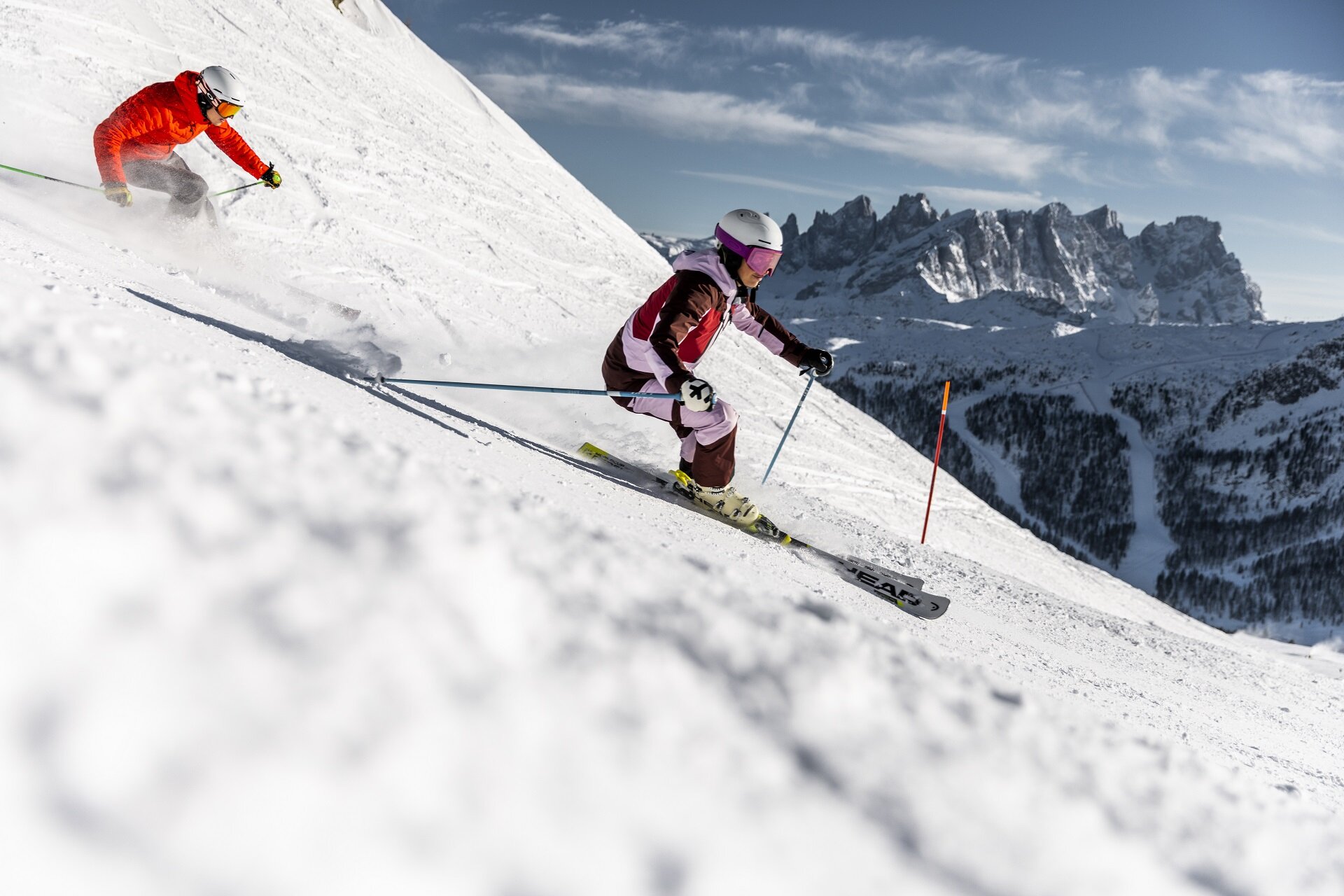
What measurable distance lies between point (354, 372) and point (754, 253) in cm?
288

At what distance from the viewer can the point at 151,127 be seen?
7445 mm

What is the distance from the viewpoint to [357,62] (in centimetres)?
1683

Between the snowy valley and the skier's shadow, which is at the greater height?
the snowy valley

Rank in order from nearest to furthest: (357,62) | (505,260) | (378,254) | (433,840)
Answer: (433,840)
(378,254)
(505,260)
(357,62)

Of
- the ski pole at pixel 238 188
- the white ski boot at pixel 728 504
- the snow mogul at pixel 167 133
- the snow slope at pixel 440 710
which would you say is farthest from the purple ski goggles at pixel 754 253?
the ski pole at pixel 238 188

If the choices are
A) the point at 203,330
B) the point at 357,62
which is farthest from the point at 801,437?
the point at 357,62

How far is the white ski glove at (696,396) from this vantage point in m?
4.70

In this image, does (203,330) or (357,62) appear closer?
(203,330)

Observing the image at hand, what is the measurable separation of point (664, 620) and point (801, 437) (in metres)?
11.1

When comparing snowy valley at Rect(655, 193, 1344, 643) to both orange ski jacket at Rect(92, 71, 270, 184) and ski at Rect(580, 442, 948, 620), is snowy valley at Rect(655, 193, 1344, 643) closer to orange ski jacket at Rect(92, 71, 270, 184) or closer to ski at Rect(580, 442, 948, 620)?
ski at Rect(580, 442, 948, 620)

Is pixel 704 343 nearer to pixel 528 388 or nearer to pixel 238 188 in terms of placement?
pixel 528 388

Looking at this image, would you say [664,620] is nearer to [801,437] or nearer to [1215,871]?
[1215,871]

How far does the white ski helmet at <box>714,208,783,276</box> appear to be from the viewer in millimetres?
5105

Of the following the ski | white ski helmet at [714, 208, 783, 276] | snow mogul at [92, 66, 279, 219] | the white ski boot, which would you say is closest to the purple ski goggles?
white ski helmet at [714, 208, 783, 276]
